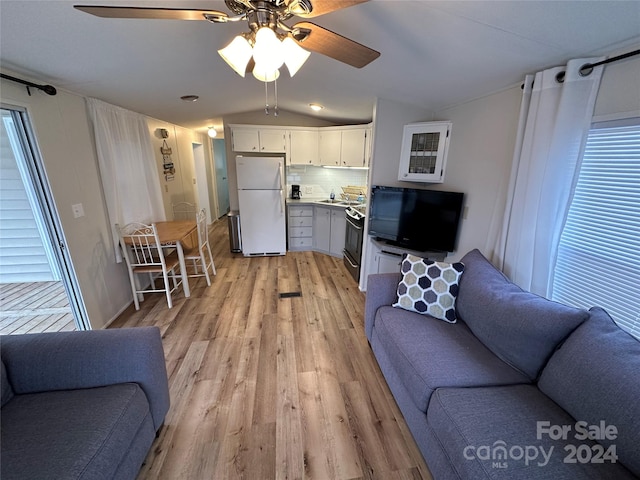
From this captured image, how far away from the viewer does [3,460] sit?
2.94 ft

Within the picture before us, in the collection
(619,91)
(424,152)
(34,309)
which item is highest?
(619,91)

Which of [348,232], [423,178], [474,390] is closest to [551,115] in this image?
[423,178]

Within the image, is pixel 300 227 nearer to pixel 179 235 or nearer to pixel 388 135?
pixel 179 235

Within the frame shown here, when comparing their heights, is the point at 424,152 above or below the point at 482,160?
above

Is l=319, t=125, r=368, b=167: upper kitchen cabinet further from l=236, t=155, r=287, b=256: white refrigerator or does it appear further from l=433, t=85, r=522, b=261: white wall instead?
l=433, t=85, r=522, b=261: white wall

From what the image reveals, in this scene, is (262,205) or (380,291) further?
(262,205)

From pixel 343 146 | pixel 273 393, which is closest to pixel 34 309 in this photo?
pixel 273 393

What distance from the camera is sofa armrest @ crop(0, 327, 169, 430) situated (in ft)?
3.97

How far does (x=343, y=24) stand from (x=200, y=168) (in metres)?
5.40

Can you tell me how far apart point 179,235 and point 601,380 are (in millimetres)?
3358

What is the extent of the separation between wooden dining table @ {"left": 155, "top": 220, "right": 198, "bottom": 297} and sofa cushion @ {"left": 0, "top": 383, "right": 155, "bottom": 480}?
5.69ft

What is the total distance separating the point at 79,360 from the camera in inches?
48.6

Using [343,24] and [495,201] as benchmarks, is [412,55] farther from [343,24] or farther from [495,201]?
[495,201]

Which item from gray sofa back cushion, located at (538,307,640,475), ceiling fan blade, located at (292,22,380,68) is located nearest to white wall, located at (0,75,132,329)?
ceiling fan blade, located at (292,22,380,68)
